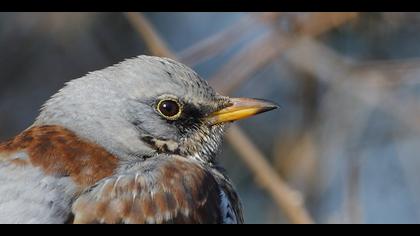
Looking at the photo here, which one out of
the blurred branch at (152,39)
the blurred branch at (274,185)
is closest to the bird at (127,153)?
the blurred branch at (274,185)

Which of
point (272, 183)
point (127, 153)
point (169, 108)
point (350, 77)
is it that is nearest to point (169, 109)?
point (169, 108)

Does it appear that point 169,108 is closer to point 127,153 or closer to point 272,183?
point 127,153

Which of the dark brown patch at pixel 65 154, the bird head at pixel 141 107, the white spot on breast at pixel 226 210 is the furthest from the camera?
the bird head at pixel 141 107

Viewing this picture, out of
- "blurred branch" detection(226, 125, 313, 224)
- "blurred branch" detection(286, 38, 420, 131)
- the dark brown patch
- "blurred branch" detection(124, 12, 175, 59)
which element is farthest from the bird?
"blurred branch" detection(286, 38, 420, 131)

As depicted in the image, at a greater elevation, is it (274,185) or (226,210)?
(274,185)

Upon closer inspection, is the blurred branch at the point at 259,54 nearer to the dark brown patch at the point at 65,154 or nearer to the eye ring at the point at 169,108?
the eye ring at the point at 169,108

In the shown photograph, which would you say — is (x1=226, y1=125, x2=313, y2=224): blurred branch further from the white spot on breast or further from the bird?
the white spot on breast

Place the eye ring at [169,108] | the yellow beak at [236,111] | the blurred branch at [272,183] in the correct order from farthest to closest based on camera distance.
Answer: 1. the blurred branch at [272,183]
2. the yellow beak at [236,111]
3. the eye ring at [169,108]
